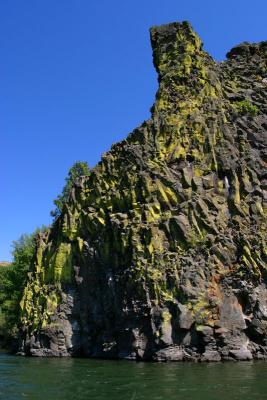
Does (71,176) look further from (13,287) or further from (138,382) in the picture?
(138,382)

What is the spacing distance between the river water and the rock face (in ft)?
18.0

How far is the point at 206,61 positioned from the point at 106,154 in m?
15.4

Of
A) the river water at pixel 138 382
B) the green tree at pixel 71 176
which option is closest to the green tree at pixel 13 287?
the green tree at pixel 71 176

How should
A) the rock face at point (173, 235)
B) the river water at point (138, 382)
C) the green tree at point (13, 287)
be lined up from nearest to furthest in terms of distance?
the river water at point (138, 382)
the rock face at point (173, 235)
the green tree at point (13, 287)

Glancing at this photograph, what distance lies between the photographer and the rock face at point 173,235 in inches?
1414

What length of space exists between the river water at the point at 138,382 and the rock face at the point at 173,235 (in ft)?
18.0

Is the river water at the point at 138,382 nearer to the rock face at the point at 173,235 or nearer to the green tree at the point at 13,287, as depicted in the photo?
the rock face at the point at 173,235

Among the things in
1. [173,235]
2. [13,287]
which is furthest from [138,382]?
[13,287]

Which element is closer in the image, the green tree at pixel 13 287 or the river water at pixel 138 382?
the river water at pixel 138 382

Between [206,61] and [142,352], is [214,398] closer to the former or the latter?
[142,352]

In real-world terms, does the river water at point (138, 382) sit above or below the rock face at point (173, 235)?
below

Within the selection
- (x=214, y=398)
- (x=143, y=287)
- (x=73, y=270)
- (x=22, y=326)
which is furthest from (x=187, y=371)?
(x=22, y=326)

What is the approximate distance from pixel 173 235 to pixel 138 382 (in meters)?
18.2

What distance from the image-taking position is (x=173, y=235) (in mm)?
39750
